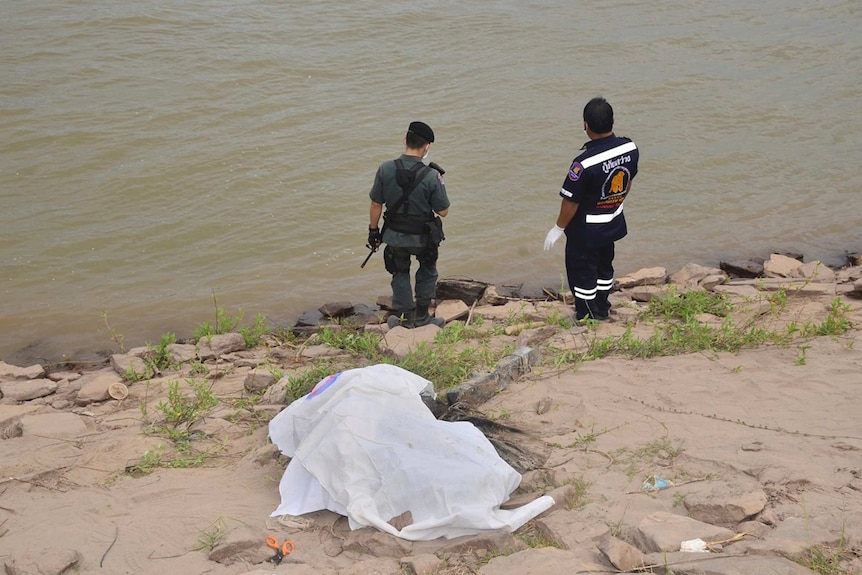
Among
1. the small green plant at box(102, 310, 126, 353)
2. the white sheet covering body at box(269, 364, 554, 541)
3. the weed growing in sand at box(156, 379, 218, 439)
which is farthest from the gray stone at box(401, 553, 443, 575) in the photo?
the small green plant at box(102, 310, 126, 353)

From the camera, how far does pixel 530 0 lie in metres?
14.9

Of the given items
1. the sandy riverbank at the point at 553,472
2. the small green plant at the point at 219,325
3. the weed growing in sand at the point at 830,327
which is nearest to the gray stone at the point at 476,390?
the sandy riverbank at the point at 553,472

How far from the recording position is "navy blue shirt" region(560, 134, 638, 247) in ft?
19.0

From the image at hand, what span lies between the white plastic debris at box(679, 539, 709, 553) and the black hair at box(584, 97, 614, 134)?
328 centimetres

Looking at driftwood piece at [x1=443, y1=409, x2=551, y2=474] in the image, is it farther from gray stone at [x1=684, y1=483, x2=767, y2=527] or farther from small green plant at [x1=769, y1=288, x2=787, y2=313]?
small green plant at [x1=769, y1=288, x2=787, y2=313]

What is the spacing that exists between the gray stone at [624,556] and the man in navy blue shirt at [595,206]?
3131mm

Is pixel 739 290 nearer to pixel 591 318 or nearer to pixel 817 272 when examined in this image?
pixel 817 272

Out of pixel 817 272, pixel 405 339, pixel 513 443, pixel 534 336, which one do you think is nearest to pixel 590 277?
pixel 534 336

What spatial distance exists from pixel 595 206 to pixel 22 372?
4523mm

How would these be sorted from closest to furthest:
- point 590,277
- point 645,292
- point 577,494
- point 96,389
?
point 577,494, point 96,389, point 590,277, point 645,292

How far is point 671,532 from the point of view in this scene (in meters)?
3.24

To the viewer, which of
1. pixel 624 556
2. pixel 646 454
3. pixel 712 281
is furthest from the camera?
pixel 712 281

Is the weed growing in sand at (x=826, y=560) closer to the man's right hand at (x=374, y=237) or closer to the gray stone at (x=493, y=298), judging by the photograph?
the man's right hand at (x=374, y=237)

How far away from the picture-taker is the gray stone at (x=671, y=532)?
3.18 meters
